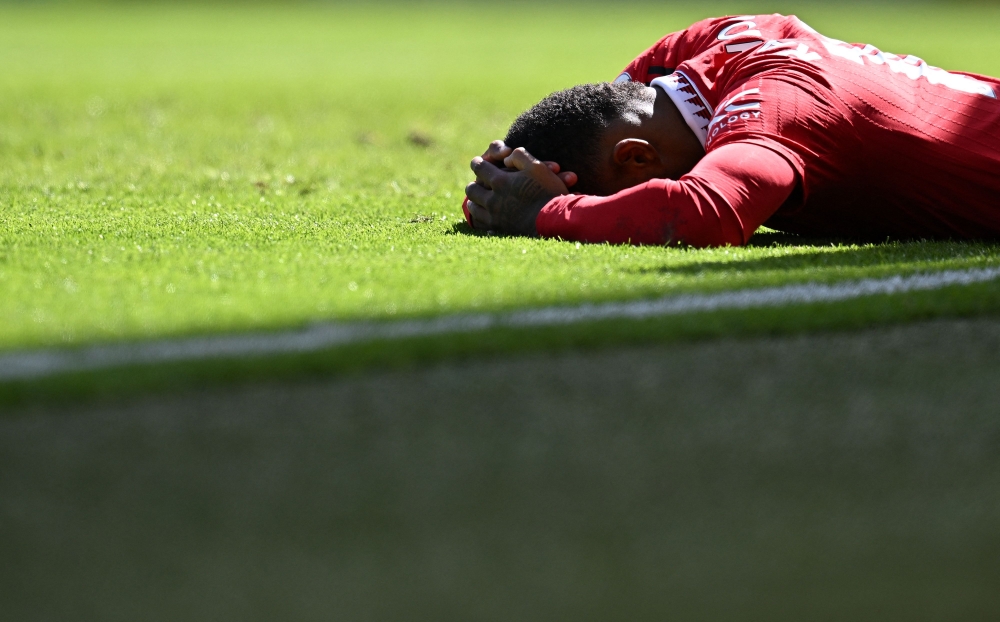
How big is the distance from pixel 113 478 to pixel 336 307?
2.58 feet

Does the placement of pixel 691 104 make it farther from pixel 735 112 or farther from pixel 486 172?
pixel 486 172

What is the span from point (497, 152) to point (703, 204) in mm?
752

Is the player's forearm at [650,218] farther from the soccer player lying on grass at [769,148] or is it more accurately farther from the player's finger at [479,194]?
the player's finger at [479,194]

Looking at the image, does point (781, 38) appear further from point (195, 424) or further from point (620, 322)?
point (195, 424)

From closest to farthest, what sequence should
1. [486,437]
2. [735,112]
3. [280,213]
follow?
[486,437], [735,112], [280,213]

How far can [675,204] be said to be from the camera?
9.91 feet

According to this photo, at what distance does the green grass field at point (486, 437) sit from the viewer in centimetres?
153

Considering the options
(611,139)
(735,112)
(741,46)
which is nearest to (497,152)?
(611,139)

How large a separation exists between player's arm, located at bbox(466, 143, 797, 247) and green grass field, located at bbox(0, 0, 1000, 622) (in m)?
0.08

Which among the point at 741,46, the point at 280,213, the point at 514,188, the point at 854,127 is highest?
the point at 741,46

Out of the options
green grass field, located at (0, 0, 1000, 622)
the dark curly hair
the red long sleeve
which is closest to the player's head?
the dark curly hair

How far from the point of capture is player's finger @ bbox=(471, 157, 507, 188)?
339 centimetres

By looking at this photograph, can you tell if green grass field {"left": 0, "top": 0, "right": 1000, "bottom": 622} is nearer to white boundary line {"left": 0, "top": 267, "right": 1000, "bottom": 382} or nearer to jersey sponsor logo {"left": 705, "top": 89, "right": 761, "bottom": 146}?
white boundary line {"left": 0, "top": 267, "right": 1000, "bottom": 382}

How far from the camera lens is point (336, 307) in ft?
7.97
